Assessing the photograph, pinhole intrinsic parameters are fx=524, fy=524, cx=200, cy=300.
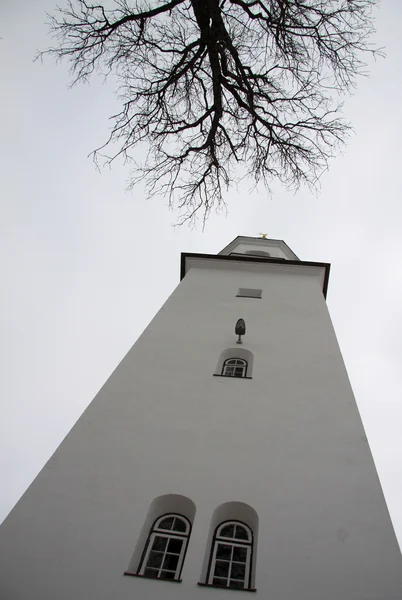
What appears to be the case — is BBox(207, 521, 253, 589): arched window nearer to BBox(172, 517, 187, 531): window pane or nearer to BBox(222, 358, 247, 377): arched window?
BBox(172, 517, 187, 531): window pane

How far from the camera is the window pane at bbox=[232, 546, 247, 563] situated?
5659mm

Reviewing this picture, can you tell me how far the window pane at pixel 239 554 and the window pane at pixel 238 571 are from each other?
0.07 metres

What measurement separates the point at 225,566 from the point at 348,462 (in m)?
2.06

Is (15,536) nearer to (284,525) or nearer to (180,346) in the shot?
(284,525)

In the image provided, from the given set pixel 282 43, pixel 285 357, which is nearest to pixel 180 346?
pixel 285 357

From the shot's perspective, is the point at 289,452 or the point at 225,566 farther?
the point at 289,452

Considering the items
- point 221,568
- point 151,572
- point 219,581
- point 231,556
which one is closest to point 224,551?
point 231,556

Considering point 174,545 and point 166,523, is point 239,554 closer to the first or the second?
point 174,545

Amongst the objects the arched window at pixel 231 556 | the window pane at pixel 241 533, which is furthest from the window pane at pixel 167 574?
the window pane at pixel 241 533

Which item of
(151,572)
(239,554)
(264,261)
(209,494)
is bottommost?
(151,572)

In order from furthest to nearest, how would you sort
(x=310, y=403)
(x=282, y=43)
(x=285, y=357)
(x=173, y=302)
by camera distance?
1. (x=173, y=302)
2. (x=285, y=357)
3. (x=282, y=43)
4. (x=310, y=403)

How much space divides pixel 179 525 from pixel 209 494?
492 millimetres

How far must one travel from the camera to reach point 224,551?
5770mm

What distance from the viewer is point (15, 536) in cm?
554
